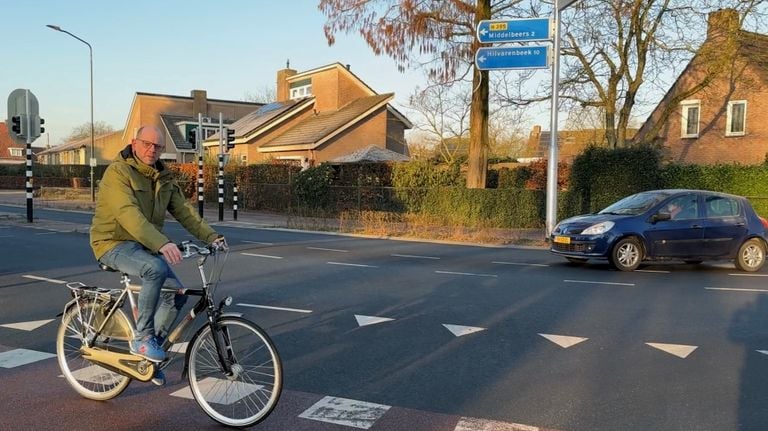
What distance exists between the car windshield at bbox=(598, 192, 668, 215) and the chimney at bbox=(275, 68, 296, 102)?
1604 inches

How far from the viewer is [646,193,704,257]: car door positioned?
11.1 meters

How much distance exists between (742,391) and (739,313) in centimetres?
325

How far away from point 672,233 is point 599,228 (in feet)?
4.42

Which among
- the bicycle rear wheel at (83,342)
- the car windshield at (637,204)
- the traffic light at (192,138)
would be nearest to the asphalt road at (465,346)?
the bicycle rear wheel at (83,342)

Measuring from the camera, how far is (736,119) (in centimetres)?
2780

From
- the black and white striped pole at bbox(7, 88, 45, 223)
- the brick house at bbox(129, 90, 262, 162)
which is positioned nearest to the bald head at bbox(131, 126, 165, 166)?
the black and white striped pole at bbox(7, 88, 45, 223)

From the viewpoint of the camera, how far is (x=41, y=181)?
51.4 m

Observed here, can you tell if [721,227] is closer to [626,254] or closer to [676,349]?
[626,254]

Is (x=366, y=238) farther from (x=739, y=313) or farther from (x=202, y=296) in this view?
(x=202, y=296)

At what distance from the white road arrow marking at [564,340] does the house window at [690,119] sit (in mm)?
27035

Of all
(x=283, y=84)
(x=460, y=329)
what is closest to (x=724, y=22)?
(x=460, y=329)

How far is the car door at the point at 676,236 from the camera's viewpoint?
1106 centimetres

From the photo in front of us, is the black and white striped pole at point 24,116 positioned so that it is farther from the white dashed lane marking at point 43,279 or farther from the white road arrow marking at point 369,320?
the white road arrow marking at point 369,320

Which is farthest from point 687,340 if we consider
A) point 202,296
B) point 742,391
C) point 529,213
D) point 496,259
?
point 529,213
